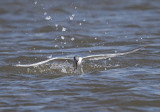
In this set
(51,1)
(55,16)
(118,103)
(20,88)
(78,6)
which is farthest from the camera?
(51,1)

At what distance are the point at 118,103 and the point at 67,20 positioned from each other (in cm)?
1228

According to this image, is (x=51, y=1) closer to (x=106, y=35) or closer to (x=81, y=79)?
(x=106, y=35)

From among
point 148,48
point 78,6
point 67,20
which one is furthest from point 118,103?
point 78,6

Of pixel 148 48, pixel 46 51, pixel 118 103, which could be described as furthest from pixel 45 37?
pixel 118 103

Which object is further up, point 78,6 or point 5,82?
point 78,6

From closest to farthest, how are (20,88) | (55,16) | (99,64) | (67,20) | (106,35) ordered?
1. (20,88)
2. (99,64)
3. (106,35)
4. (67,20)
5. (55,16)

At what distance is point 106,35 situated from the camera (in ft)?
57.6

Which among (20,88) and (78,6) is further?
(78,6)

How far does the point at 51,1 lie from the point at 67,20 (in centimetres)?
630

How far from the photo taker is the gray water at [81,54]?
1010cm

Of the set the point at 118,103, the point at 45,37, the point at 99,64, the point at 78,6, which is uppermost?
the point at 78,6

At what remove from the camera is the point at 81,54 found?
14.6 meters

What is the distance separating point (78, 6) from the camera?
85.8ft

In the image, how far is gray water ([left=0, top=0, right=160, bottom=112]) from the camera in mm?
10102
